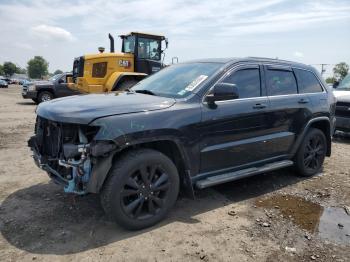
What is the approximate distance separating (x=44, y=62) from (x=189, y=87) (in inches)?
4924

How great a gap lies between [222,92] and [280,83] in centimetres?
159

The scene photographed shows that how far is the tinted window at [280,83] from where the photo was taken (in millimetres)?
5324

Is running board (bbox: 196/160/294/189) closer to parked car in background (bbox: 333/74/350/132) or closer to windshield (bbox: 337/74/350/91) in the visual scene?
parked car in background (bbox: 333/74/350/132)

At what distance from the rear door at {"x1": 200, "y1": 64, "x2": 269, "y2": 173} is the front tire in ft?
1.83

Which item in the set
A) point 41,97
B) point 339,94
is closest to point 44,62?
point 41,97

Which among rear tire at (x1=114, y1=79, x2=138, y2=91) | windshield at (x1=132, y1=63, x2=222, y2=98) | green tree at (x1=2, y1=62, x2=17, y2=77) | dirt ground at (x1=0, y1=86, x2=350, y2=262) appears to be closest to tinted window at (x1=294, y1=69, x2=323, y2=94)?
dirt ground at (x1=0, y1=86, x2=350, y2=262)

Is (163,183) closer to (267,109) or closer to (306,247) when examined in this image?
(306,247)

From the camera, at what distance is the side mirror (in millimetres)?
4316

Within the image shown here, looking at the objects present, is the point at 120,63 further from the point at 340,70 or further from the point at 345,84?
the point at 340,70

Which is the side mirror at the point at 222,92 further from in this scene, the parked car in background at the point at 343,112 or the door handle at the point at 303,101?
the parked car in background at the point at 343,112

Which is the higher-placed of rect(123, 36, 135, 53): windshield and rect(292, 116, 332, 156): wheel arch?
rect(123, 36, 135, 53): windshield

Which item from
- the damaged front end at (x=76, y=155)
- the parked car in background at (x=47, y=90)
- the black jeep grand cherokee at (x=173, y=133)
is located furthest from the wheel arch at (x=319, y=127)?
the parked car in background at (x=47, y=90)

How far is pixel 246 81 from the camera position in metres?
5.04

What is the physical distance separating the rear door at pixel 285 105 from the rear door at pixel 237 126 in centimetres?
20
